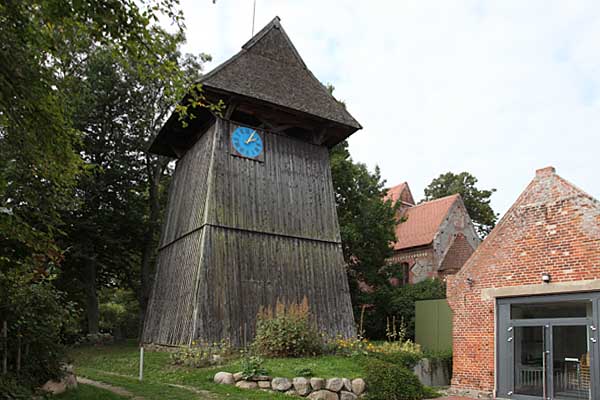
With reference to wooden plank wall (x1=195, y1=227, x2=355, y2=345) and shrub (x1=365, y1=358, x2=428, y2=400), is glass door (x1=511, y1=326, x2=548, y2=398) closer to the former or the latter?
shrub (x1=365, y1=358, x2=428, y2=400)

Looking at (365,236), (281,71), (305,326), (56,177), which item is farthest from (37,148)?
(365,236)

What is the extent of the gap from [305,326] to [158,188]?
16.1m

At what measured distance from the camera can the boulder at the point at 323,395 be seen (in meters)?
11.0

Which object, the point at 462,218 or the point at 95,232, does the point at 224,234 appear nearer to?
the point at 95,232

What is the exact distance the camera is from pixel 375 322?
25.9 m

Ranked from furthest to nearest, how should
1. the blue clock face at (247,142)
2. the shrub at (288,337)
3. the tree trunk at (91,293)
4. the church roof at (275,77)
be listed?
the tree trunk at (91,293)
the blue clock face at (247,142)
the church roof at (275,77)
the shrub at (288,337)

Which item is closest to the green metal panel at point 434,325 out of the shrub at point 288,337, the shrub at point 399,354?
the shrub at point 399,354

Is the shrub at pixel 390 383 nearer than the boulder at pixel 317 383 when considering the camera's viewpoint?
No

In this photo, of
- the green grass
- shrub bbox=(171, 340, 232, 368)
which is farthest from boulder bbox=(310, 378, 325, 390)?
the green grass

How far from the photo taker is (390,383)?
1159 cm

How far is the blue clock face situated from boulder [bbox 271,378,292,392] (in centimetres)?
850

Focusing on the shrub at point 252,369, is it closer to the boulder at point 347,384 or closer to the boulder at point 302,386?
the boulder at point 302,386

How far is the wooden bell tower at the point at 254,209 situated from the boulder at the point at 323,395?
451 centimetres

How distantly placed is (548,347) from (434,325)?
7832 millimetres
